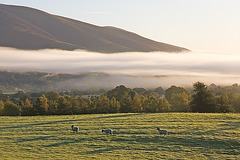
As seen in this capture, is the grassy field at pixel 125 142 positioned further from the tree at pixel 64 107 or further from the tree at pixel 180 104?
the tree at pixel 180 104

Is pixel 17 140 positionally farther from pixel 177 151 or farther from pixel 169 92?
pixel 169 92

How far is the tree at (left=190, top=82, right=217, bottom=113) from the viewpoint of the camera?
69.4 meters

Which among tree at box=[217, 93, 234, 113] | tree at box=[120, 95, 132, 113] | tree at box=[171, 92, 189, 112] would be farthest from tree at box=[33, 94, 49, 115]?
tree at box=[217, 93, 234, 113]

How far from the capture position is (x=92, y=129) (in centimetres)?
3666

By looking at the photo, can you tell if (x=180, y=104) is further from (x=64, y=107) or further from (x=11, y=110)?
(x=11, y=110)

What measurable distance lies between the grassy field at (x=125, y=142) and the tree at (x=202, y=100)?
99.7 feet

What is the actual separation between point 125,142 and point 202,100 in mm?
44575

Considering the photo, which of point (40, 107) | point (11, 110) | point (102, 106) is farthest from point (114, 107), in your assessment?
point (11, 110)

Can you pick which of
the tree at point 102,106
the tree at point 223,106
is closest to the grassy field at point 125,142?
the tree at point 223,106

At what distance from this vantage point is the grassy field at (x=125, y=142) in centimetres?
2562

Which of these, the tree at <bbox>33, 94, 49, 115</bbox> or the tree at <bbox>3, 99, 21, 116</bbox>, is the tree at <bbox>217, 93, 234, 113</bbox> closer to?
the tree at <bbox>33, 94, 49, 115</bbox>

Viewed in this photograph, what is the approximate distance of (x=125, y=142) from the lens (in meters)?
29.9

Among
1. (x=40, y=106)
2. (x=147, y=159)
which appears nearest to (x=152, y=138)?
(x=147, y=159)

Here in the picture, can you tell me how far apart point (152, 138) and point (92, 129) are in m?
8.98
